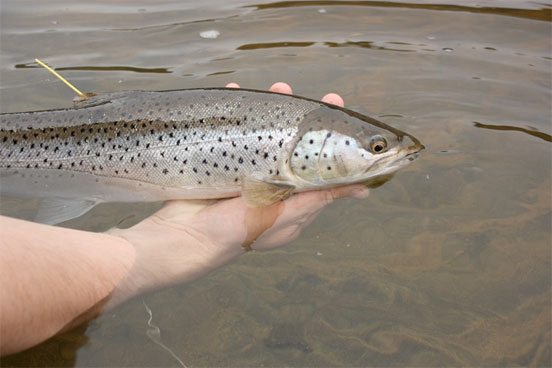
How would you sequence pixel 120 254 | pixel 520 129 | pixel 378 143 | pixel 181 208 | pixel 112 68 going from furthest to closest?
pixel 112 68, pixel 520 129, pixel 181 208, pixel 378 143, pixel 120 254

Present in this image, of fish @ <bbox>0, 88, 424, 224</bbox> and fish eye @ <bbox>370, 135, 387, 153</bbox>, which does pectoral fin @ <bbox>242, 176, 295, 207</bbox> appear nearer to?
fish @ <bbox>0, 88, 424, 224</bbox>

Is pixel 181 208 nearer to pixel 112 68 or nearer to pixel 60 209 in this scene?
pixel 60 209

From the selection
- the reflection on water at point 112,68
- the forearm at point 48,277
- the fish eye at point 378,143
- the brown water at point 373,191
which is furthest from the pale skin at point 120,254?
the reflection on water at point 112,68

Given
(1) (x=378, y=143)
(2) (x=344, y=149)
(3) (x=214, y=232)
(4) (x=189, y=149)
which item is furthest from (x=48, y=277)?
(1) (x=378, y=143)

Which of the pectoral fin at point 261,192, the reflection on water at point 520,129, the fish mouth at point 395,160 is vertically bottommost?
the pectoral fin at point 261,192

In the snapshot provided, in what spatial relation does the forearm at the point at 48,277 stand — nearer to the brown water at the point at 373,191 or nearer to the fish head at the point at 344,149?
the brown water at the point at 373,191

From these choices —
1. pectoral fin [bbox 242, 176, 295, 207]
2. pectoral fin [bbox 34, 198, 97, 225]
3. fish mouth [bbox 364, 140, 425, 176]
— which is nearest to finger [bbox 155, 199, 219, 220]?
pectoral fin [bbox 242, 176, 295, 207]
